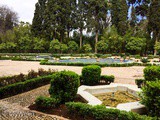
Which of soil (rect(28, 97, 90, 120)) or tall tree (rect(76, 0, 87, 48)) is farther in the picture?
tall tree (rect(76, 0, 87, 48))

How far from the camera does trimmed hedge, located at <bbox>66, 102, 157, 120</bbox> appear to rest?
381 cm

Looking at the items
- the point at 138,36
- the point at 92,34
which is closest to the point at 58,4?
the point at 92,34

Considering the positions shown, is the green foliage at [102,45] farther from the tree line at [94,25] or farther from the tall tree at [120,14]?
the tall tree at [120,14]

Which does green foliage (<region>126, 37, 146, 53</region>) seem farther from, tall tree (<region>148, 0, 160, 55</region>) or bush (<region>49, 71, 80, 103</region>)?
bush (<region>49, 71, 80, 103</region>)

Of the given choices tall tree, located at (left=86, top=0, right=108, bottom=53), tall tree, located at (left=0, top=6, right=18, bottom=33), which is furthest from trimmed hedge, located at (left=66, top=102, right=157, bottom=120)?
tall tree, located at (left=0, top=6, right=18, bottom=33)

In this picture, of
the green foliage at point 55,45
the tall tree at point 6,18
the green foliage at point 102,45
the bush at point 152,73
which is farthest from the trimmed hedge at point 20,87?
the tall tree at point 6,18

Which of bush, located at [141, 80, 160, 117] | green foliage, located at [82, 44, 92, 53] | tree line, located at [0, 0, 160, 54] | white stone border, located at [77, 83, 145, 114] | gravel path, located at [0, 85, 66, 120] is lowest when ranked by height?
gravel path, located at [0, 85, 66, 120]

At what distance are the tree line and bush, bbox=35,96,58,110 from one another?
96.4ft

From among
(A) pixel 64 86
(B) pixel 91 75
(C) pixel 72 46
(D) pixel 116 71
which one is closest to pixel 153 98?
(A) pixel 64 86

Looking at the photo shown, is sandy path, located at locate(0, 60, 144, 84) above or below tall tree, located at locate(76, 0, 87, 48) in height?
below

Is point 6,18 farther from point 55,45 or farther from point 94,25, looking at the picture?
point 94,25

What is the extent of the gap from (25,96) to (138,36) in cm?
3104

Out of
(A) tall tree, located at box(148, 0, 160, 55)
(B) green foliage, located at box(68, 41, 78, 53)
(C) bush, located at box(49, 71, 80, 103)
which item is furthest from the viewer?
(B) green foliage, located at box(68, 41, 78, 53)

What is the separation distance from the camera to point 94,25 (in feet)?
121
